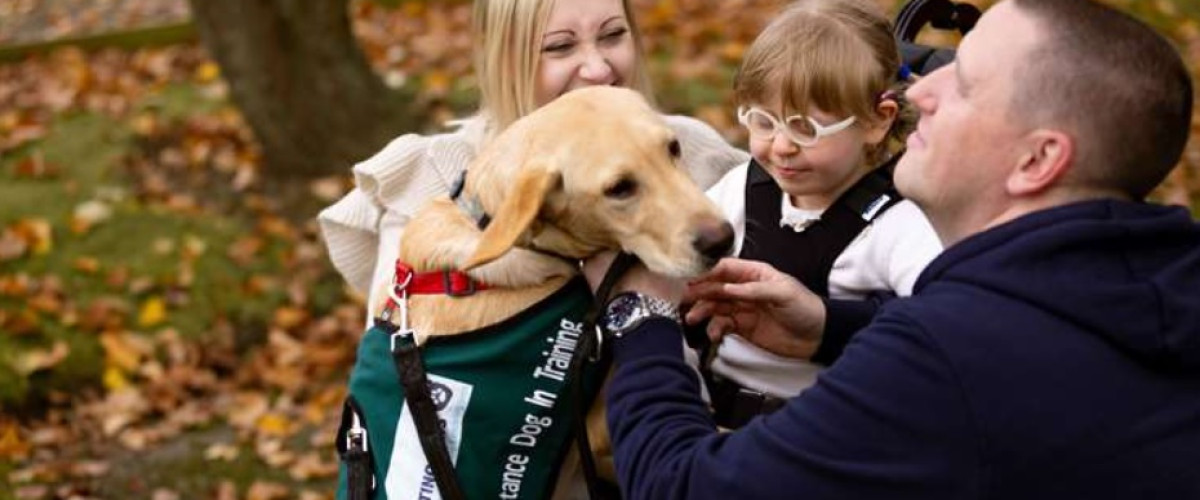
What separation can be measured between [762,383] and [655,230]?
20.8 inches

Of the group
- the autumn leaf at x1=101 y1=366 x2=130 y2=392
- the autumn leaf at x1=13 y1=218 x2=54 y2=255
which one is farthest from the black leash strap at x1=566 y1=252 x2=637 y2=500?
the autumn leaf at x1=13 y1=218 x2=54 y2=255

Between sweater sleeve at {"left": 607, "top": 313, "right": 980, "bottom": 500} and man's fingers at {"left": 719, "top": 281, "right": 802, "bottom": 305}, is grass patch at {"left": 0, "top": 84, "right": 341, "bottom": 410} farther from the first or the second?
sweater sleeve at {"left": 607, "top": 313, "right": 980, "bottom": 500}

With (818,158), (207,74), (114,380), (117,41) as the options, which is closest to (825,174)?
(818,158)

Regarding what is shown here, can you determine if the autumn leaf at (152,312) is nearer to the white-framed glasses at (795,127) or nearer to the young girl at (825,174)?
the young girl at (825,174)

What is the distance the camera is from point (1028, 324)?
171 centimetres

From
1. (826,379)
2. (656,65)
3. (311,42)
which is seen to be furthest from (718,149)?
(656,65)

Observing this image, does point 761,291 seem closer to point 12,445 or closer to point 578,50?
point 578,50

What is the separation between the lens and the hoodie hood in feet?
5.59

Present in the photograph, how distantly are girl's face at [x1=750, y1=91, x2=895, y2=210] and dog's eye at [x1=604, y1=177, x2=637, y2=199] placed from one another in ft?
1.23

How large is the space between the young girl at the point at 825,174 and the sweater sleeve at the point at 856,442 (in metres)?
0.63

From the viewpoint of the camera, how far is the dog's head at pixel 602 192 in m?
2.33

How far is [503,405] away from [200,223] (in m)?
5.04

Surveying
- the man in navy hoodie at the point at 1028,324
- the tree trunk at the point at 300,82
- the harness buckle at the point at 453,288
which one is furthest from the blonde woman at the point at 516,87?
the tree trunk at the point at 300,82

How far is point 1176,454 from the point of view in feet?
5.75
